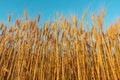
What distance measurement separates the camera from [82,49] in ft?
5.27

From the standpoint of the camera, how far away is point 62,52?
5.34 ft

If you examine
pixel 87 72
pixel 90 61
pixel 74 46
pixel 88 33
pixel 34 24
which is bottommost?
pixel 87 72

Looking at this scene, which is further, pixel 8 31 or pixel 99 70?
pixel 8 31

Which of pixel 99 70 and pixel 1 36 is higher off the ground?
pixel 1 36

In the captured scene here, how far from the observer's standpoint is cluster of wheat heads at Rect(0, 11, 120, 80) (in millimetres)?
1506

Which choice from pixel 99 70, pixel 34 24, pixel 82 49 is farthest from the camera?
pixel 34 24

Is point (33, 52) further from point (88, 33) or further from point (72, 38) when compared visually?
point (88, 33)

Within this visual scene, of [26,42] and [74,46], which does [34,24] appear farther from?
[74,46]

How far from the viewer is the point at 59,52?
1.64 m

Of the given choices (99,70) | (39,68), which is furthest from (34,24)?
(99,70)

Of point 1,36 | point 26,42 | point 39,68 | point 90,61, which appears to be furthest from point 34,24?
point 90,61

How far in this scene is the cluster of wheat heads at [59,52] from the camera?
4.94 ft

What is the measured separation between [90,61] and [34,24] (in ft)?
2.06

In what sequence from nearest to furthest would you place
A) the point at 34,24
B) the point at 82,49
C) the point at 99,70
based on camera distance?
the point at 99,70, the point at 82,49, the point at 34,24
